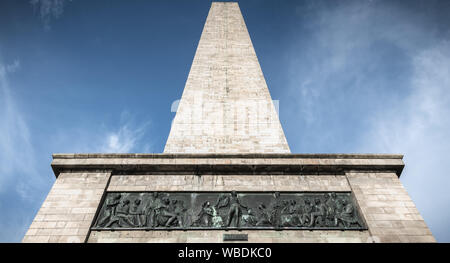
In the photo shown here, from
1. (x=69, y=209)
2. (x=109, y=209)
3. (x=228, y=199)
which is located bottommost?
(x=69, y=209)

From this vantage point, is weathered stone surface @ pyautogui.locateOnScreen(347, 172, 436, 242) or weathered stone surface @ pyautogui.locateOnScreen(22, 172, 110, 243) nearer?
weathered stone surface @ pyautogui.locateOnScreen(22, 172, 110, 243)

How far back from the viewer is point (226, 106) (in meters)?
11.0

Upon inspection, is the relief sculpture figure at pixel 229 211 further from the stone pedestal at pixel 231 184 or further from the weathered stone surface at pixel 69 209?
the weathered stone surface at pixel 69 209

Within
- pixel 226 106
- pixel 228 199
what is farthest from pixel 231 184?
pixel 226 106

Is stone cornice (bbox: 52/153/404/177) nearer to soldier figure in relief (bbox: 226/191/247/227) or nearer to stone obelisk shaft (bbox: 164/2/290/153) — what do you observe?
soldier figure in relief (bbox: 226/191/247/227)

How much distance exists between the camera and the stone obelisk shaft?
9680 mm

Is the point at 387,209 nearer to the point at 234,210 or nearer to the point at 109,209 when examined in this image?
the point at 234,210

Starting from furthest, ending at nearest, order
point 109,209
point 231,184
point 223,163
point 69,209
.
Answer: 1. point 223,163
2. point 231,184
3. point 109,209
4. point 69,209

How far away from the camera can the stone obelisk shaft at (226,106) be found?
31.8ft

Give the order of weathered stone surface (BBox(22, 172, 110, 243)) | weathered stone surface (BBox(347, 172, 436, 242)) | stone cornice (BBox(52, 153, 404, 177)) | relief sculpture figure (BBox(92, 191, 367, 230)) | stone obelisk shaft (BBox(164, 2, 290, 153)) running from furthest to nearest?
1. stone obelisk shaft (BBox(164, 2, 290, 153))
2. stone cornice (BBox(52, 153, 404, 177))
3. relief sculpture figure (BBox(92, 191, 367, 230))
4. weathered stone surface (BBox(347, 172, 436, 242))
5. weathered stone surface (BBox(22, 172, 110, 243))

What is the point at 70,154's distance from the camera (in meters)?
7.89

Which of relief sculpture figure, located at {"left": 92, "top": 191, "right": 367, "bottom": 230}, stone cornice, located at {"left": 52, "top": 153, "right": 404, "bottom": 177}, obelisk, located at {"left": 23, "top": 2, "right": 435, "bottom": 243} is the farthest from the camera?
stone cornice, located at {"left": 52, "top": 153, "right": 404, "bottom": 177}

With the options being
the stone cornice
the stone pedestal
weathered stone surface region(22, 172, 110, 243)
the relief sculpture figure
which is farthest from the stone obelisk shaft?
weathered stone surface region(22, 172, 110, 243)
